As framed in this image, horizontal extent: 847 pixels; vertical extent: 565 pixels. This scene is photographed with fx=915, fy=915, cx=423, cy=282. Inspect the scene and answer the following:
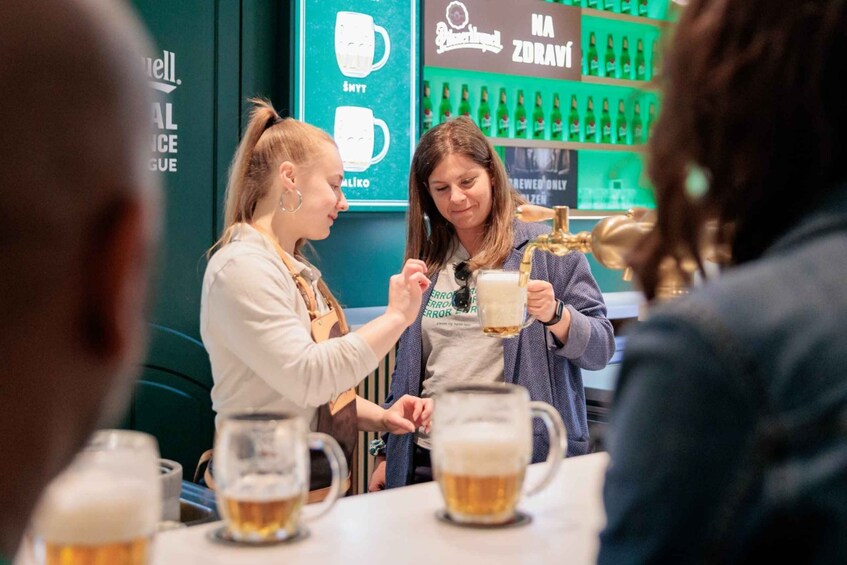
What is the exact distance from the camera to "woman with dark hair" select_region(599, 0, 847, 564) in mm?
548

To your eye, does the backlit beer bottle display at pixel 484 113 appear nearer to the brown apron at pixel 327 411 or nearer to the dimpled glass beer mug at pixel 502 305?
the brown apron at pixel 327 411

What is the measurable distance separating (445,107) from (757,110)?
162 inches

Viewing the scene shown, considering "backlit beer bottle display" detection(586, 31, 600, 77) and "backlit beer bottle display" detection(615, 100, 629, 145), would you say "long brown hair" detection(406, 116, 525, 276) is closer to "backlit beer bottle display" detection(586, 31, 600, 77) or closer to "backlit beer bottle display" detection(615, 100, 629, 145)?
"backlit beer bottle display" detection(586, 31, 600, 77)

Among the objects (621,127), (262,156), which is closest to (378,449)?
(262,156)

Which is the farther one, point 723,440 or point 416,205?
point 416,205

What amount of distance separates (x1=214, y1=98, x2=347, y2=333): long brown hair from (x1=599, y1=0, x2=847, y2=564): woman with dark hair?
176 centimetres

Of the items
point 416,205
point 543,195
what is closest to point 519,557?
point 416,205

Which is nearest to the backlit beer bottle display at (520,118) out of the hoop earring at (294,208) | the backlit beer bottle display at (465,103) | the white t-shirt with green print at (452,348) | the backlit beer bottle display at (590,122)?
the backlit beer bottle display at (465,103)

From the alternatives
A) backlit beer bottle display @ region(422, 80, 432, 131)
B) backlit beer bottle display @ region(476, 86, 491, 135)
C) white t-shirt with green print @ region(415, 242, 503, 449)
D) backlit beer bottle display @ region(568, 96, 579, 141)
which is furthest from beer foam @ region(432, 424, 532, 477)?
backlit beer bottle display @ region(568, 96, 579, 141)

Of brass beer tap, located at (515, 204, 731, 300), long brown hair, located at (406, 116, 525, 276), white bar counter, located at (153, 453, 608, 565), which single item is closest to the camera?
brass beer tap, located at (515, 204, 731, 300)

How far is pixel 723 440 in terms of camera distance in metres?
0.55

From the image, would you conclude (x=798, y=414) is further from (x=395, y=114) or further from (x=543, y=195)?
(x=543, y=195)

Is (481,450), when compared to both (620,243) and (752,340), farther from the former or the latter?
(752,340)

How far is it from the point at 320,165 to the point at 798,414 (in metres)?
1.95
